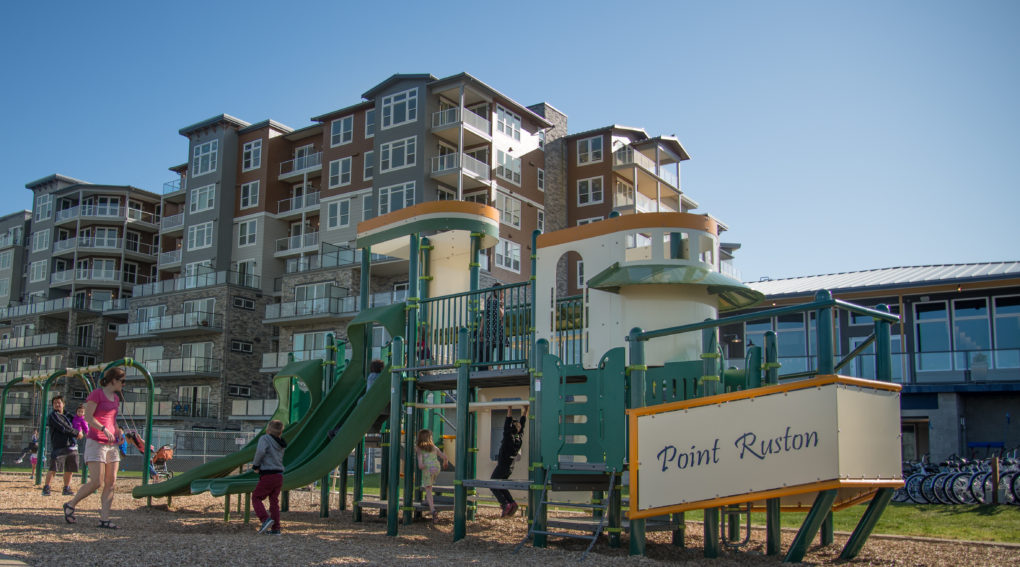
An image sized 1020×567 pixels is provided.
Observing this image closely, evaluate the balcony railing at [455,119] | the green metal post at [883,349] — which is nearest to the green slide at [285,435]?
the green metal post at [883,349]

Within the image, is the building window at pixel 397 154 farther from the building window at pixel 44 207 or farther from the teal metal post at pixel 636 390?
the teal metal post at pixel 636 390

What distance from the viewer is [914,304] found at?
35.4 m

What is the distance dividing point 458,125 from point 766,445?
44.8 meters

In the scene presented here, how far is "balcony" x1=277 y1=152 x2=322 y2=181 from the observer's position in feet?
199

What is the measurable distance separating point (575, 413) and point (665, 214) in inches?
121

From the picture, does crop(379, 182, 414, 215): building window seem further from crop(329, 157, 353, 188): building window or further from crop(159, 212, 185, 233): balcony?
crop(159, 212, 185, 233): balcony

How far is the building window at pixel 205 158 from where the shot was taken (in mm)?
64250

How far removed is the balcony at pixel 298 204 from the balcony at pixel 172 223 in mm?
10167

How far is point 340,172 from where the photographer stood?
2272 inches

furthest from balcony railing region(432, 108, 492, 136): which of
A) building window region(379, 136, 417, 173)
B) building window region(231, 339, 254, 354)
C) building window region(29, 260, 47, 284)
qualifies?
building window region(29, 260, 47, 284)

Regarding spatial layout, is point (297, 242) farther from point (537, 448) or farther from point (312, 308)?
point (537, 448)

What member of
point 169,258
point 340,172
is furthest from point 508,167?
point 169,258

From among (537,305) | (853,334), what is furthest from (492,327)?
(853,334)

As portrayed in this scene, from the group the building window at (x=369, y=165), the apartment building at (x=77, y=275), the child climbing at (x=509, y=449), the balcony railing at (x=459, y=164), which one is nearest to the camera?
the child climbing at (x=509, y=449)
